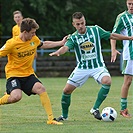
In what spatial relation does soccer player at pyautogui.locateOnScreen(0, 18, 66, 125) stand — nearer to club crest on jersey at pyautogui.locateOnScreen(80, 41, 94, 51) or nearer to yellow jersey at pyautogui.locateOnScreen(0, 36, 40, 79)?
yellow jersey at pyautogui.locateOnScreen(0, 36, 40, 79)

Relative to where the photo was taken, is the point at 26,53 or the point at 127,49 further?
the point at 127,49

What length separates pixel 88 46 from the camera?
31.7ft

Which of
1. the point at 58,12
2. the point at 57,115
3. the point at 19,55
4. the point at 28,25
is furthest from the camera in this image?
the point at 58,12

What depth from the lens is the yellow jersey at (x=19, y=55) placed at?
919 cm

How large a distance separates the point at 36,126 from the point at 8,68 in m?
1.12

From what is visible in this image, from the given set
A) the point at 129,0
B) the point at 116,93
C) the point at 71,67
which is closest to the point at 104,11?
the point at 71,67

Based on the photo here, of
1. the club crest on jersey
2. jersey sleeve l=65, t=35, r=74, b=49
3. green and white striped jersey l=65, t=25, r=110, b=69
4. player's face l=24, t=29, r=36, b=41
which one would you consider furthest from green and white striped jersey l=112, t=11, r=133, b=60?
player's face l=24, t=29, r=36, b=41

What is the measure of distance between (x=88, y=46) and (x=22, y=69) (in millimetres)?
1138

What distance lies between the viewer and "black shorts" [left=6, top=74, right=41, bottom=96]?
9.21 meters

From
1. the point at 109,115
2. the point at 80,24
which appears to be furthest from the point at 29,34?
the point at 109,115

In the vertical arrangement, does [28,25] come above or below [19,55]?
above

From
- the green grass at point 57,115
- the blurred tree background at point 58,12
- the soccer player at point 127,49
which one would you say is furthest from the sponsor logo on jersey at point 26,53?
the blurred tree background at point 58,12

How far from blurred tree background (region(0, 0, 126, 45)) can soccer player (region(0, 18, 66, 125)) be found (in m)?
16.5

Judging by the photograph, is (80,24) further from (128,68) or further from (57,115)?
(57,115)
